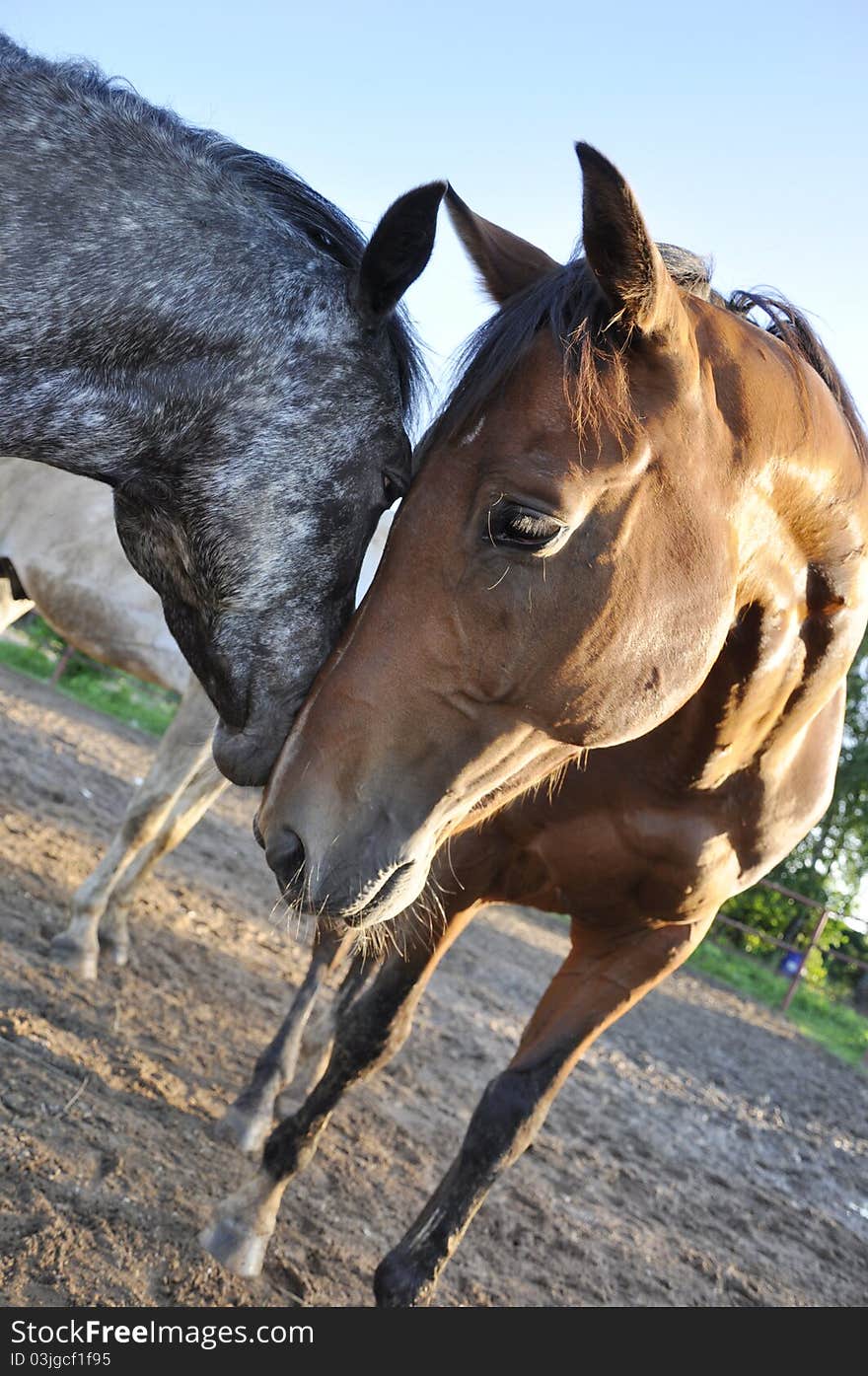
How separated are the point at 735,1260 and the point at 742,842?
9.97 feet

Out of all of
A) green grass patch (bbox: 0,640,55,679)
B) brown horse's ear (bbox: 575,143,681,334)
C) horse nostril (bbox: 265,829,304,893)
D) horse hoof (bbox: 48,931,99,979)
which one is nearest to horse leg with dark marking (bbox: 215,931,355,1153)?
horse hoof (bbox: 48,931,99,979)

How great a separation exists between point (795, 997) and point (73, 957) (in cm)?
1584

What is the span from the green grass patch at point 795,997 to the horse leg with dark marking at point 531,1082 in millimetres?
13227

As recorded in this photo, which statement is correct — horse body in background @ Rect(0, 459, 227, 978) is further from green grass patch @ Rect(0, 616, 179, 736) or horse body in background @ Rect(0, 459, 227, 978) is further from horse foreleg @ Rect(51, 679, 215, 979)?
green grass patch @ Rect(0, 616, 179, 736)

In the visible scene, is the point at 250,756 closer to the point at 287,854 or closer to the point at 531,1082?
the point at 287,854

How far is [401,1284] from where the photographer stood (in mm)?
3059

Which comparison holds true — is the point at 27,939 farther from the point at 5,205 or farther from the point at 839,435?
the point at 839,435

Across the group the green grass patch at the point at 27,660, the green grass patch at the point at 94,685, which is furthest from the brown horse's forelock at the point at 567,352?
the green grass patch at the point at 27,660

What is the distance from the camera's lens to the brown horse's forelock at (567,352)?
84.8 inches

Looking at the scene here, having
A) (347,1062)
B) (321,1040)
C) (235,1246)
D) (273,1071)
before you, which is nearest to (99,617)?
(321,1040)

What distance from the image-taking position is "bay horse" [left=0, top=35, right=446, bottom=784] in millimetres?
2287

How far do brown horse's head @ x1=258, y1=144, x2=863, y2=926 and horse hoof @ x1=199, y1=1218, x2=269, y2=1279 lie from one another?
1723 millimetres

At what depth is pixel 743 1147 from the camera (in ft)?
24.9
